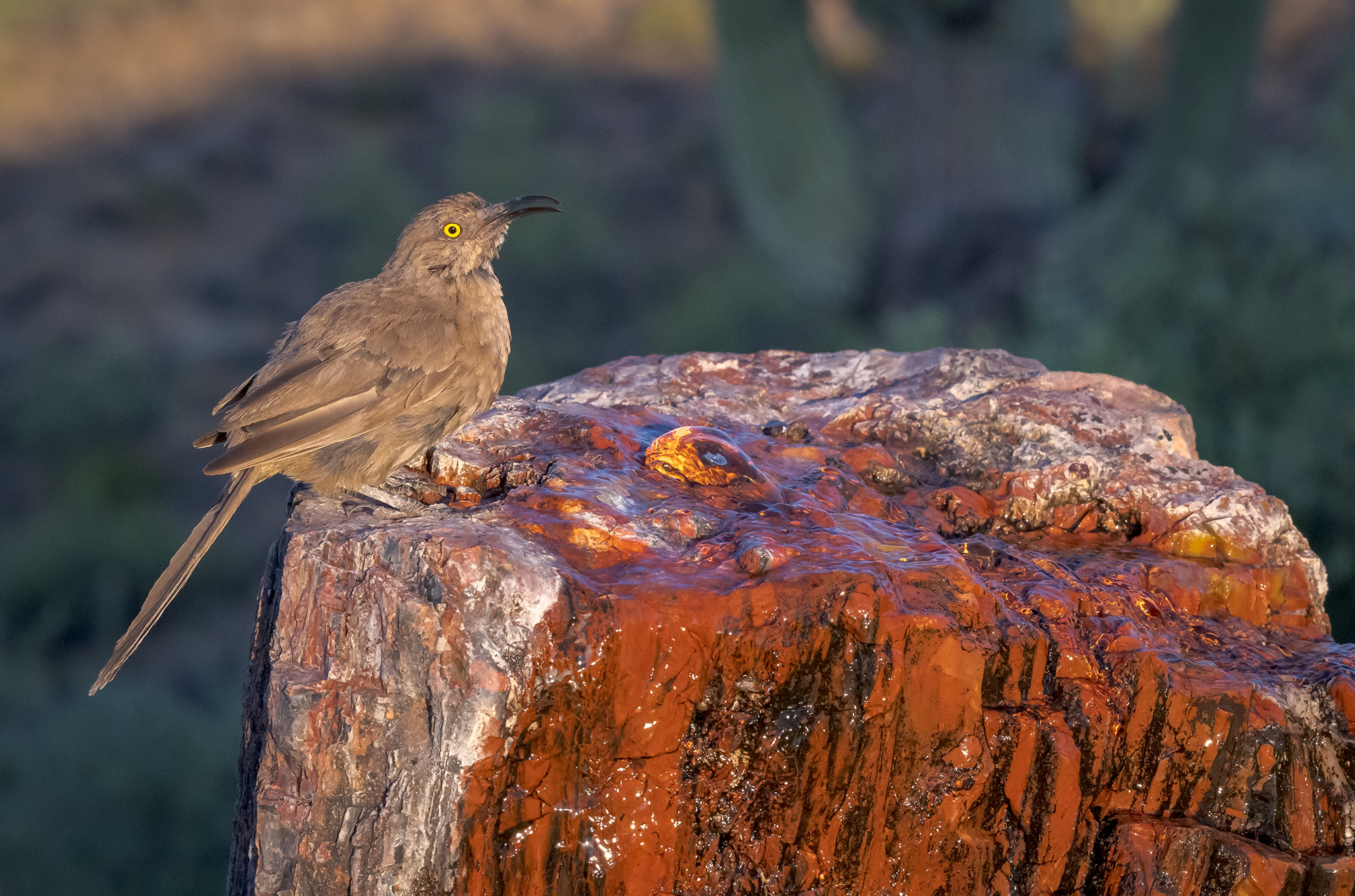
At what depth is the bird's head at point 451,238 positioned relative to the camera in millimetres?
3611

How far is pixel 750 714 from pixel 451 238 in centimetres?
185

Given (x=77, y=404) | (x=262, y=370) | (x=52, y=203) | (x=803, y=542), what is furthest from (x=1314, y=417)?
(x=52, y=203)

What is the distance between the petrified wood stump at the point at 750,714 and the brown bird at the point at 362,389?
171 mm

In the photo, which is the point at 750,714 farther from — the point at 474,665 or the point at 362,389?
the point at 362,389

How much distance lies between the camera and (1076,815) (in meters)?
2.62

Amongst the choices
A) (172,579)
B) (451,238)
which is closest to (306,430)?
(172,579)

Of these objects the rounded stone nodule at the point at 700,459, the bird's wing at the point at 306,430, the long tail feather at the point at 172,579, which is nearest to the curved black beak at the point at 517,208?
the bird's wing at the point at 306,430

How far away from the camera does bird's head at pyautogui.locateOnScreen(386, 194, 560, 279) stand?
3.61 meters

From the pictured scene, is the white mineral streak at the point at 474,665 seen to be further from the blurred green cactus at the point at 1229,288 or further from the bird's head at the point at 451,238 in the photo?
the blurred green cactus at the point at 1229,288

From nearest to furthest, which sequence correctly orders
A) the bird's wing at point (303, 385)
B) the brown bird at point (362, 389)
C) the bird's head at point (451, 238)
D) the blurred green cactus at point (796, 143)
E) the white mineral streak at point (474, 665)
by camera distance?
the white mineral streak at point (474, 665), the brown bird at point (362, 389), the bird's wing at point (303, 385), the bird's head at point (451, 238), the blurred green cactus at point (796, 143)

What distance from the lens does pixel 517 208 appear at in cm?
375

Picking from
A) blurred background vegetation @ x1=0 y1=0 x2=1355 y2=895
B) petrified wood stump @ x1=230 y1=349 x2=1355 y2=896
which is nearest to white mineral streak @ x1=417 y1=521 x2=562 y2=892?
petrified wood stump @ x1=230 y1=349 x2=1355 y2=896

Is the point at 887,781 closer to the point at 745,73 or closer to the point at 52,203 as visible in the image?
the point at 745,73

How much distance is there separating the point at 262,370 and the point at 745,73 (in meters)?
8.37
